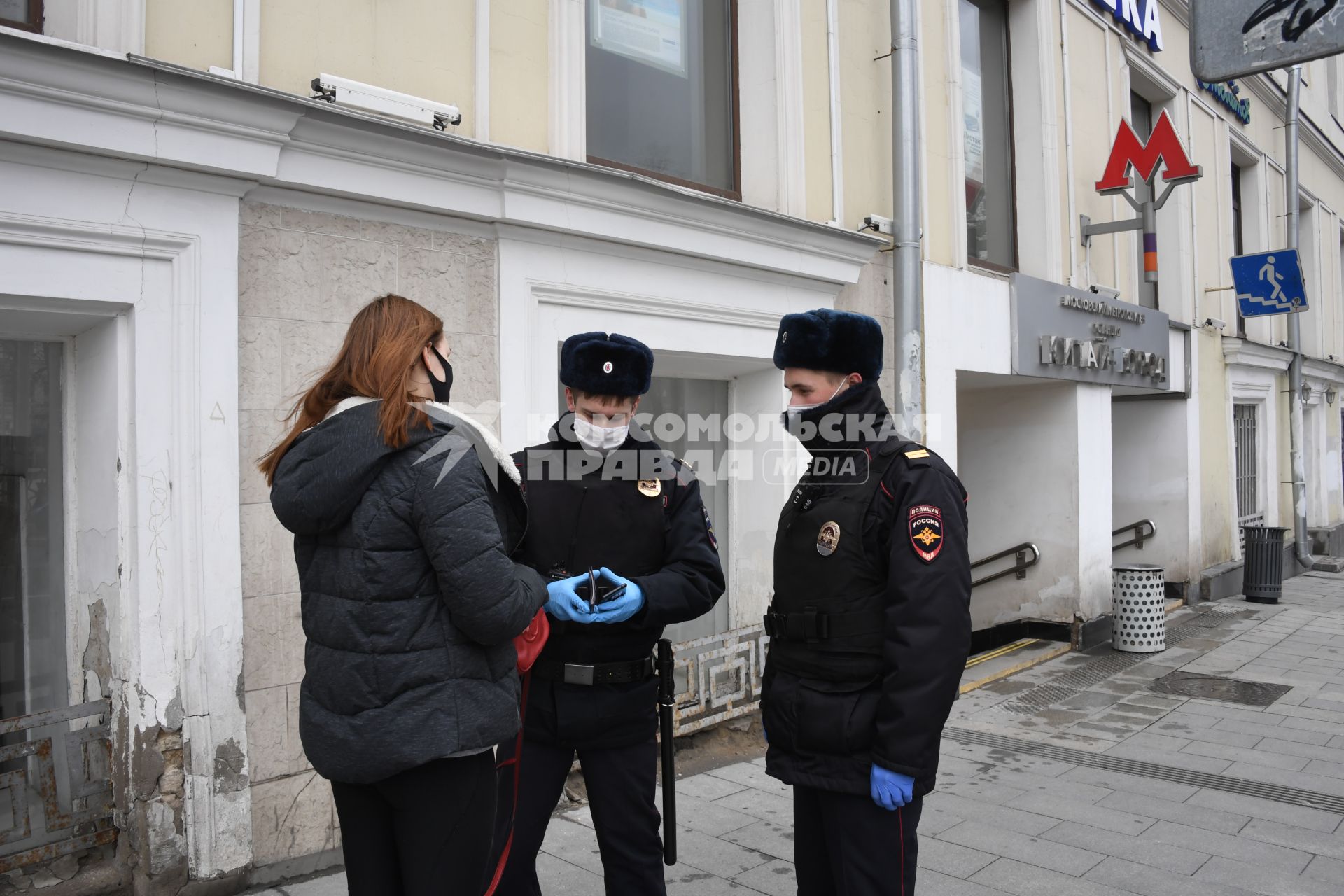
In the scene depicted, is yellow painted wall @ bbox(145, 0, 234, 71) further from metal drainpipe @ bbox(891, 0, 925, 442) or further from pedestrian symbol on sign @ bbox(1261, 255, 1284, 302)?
pedestrian symbol on sign @ bbox(1261, 255, 1284, 302)

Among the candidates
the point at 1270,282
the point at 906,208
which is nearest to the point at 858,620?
the point at 906,208

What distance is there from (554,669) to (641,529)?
50cm

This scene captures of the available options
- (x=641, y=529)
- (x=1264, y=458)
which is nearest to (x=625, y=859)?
(x=641, y=529)

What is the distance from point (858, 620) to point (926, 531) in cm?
31

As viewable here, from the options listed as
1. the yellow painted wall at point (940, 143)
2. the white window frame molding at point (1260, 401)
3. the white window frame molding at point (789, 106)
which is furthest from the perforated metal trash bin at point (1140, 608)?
the white window frame molding at point (789, 106)

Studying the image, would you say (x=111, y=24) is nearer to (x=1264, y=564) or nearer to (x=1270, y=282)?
(x=1264, y=564)

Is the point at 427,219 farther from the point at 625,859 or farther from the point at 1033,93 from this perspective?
the point at 1033,93

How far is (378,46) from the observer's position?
157 inches

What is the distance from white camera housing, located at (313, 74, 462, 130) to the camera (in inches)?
149

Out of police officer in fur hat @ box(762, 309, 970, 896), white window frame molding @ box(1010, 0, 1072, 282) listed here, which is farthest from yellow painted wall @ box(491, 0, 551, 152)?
white window frame molding @ box(1010, 0, 1072, 282)

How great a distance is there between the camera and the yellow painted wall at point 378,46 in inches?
147

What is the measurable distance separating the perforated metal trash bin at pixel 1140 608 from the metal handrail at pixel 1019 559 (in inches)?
30.5

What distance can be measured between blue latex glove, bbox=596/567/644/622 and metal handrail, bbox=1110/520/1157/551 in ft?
33.1

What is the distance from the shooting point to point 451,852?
6.76 ft
